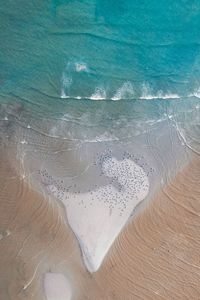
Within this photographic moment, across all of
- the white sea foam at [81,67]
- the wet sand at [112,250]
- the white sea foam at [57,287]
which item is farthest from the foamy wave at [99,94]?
the white sea foam at [57,287]

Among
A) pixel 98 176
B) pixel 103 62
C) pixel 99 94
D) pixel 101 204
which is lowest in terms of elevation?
pixel 101 204

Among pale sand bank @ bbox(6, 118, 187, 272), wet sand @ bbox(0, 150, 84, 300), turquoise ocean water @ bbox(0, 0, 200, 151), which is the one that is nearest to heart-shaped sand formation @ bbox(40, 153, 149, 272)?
pale sand bank @ bbox(6, 118, 187, 272)

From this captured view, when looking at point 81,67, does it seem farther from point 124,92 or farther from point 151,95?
point 151,95

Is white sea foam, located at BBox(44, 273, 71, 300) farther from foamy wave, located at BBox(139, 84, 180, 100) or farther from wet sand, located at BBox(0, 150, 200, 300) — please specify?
foamy wave, located at BBox(139, 84, 180, 100)

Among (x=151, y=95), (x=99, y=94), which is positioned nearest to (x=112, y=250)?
(x=99, y=94)

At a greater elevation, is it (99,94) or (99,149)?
(99,94)
